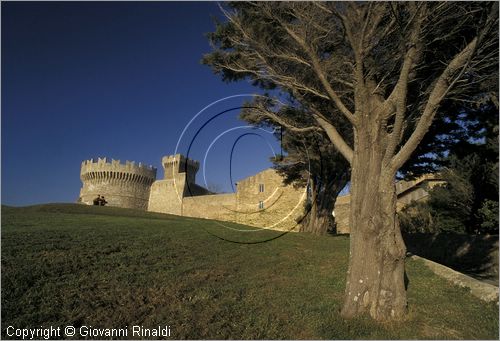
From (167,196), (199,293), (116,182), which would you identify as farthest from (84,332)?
(116,182)

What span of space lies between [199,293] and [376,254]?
12.6ft

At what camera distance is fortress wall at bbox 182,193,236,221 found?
39594mm

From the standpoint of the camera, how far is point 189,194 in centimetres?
5019

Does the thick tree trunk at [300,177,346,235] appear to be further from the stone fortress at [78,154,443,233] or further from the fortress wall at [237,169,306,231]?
the fortress wall at [237,169,306,231]

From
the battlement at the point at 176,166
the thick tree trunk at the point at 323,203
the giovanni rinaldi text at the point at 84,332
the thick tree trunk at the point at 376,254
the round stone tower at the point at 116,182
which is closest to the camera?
the giovanni rinaldi text at the point at 84,332

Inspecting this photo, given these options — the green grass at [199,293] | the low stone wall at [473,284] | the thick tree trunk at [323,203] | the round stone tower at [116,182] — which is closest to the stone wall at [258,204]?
the thick tree trunk at [323,203]

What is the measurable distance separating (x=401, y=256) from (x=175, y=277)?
522 centimetres

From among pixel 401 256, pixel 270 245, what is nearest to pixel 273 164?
pixel 270 245

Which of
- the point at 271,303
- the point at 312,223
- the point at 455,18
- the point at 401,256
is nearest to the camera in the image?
the point at 401,256

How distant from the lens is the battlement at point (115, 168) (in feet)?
208

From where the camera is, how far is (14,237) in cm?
1181

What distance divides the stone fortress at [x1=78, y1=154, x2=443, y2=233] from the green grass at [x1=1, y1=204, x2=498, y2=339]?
10642 millimetres

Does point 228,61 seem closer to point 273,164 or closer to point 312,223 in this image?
point 273,164

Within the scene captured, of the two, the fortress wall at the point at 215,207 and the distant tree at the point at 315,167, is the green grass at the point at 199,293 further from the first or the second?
the fortress wall at the point at 215,207
